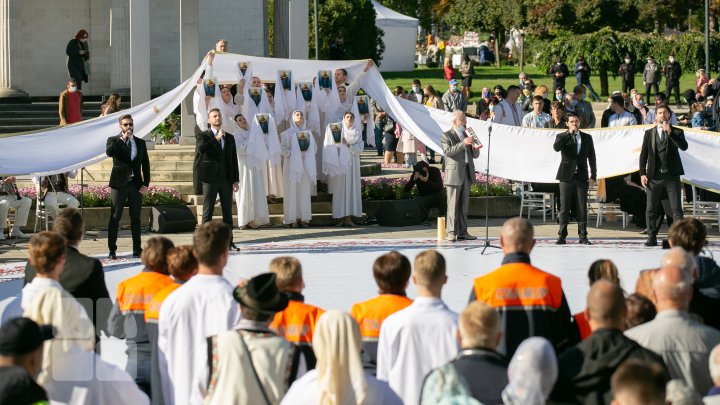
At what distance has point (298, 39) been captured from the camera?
2731 cm

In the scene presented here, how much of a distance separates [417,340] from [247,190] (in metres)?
13.5

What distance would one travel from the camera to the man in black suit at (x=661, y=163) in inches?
741

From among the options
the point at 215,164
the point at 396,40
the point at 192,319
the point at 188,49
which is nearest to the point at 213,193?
the point at 215,164

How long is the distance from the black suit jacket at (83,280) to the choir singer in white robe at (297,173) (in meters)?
11.9

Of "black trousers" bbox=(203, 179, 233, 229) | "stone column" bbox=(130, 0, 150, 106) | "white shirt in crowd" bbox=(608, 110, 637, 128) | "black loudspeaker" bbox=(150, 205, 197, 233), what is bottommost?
"black loudspeaker" bbox=(150, 205, 197, 233)

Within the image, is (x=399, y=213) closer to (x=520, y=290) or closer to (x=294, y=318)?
(x=520, y=290)

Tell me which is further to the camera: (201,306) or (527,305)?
(527,305)

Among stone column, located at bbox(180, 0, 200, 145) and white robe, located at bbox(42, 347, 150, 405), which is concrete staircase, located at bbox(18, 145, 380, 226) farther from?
white robe, located at bbox(42, 347, 150, 405)

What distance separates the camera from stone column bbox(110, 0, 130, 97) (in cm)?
3247

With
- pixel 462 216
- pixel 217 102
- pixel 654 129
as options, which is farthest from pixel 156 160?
pixel 654 129

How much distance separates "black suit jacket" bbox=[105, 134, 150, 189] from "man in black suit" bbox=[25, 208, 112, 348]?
325 inches

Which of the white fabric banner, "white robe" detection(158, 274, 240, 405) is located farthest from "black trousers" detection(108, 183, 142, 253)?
"white robe" detection(158, 274, 240, 405)

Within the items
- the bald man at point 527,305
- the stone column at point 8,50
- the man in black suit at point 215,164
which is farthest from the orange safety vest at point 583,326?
the stone column at point 8,50

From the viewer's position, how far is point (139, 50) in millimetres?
25094
